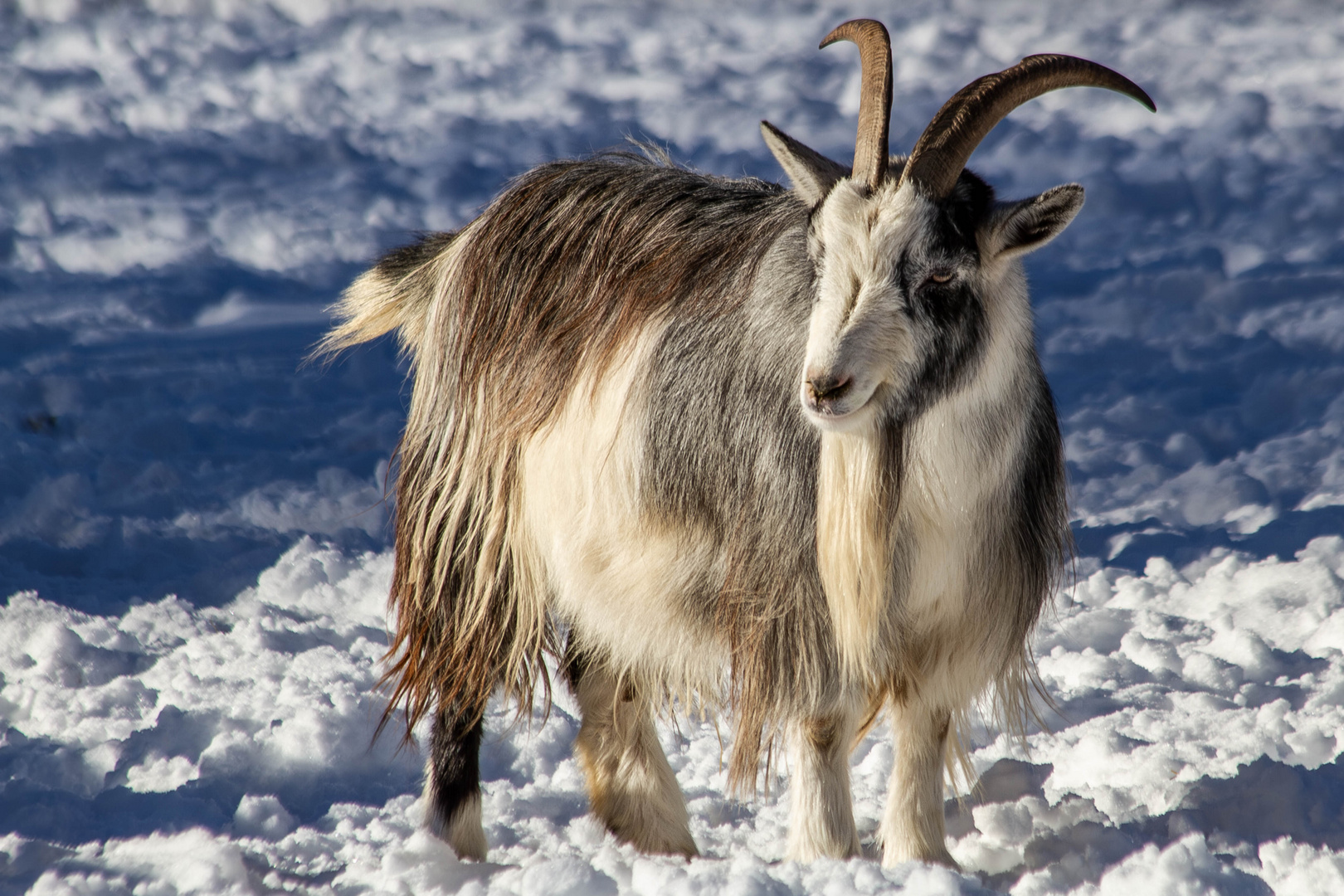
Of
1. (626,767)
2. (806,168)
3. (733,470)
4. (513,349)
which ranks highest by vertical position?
(806,168)

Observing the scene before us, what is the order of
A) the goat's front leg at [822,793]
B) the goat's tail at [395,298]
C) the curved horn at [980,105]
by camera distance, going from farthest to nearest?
the goat's tail at [395,298] → the goat's front leg at [822,793] → the curved horn at [980,105]

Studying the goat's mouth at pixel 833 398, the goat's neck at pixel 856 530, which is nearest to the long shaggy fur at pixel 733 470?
the goat's neck at pixel 856 530

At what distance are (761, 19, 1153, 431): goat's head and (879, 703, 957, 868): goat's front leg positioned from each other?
0.97 metres

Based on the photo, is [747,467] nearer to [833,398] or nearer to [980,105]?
[833,398]

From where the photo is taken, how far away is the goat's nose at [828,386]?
94.4 inches

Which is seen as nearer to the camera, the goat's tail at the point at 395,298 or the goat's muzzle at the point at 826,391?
the goat's muzzle at the point at 826,391

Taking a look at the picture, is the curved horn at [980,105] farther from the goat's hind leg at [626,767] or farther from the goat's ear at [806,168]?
the goat's hind leg at [626,767]

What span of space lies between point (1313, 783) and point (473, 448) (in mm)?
2416

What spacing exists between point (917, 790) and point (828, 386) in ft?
4.19

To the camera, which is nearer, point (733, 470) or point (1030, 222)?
point (1030, 222)

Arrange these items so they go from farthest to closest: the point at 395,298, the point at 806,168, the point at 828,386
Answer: the point at 395,298
the point at 806,168
the point at 828,386

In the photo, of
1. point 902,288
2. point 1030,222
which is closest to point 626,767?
point 902,288

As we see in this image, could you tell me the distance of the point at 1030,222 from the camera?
264cm

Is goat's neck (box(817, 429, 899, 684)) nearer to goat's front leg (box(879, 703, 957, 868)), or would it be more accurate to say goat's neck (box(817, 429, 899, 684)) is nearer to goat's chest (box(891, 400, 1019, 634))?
goat's chest (box(891, 400, 1019, 634))
